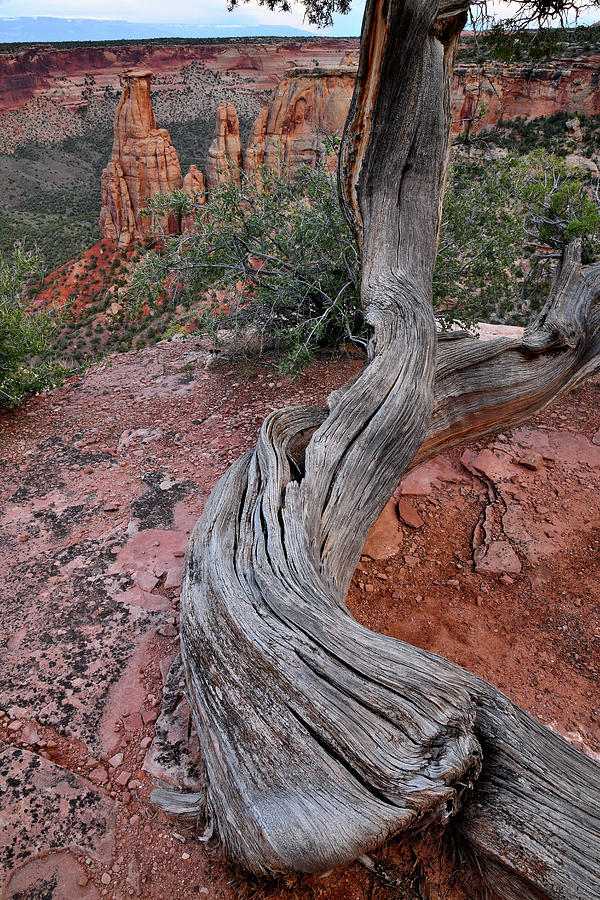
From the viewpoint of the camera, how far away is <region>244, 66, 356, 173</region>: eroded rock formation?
32312 mm

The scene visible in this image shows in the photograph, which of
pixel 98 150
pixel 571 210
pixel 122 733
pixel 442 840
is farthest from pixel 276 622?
pixel 98 150

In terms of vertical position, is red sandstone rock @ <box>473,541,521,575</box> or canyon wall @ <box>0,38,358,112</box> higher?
canyon wall @ <box>0,38,358,112</box>

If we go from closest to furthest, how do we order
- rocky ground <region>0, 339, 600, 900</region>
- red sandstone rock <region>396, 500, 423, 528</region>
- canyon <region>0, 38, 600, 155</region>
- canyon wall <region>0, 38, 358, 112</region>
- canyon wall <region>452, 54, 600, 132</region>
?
rocky ground <region>0, 339, 600, 900</region> → red sandstone rock <region>396, 500, 423, 528</region> → canyon wall <region>452, 54, 600, 132</region> → canyon <region>0, 38, 600, 155</region> → canyon wall <region>0, 38, 358, 112</region>

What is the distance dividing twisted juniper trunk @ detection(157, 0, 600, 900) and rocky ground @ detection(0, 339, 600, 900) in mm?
258

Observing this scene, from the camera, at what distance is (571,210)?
570 cm

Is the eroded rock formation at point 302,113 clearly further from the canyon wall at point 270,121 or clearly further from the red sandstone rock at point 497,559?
the red sandstone rock at point 497,559

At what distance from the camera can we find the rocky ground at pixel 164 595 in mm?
1654

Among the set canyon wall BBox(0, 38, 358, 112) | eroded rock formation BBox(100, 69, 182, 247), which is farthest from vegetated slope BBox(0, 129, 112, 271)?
canyon wall BBox(0, 38, 358, 112)

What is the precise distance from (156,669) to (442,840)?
4.31ft

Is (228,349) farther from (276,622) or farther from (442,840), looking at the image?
(442,840)

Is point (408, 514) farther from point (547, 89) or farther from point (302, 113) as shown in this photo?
point (302, 113)

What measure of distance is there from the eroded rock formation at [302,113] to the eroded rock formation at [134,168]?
542cm

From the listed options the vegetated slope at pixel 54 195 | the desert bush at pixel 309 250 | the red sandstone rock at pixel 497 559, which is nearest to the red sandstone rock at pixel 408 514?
the red sandstone rock at pixel 497 559

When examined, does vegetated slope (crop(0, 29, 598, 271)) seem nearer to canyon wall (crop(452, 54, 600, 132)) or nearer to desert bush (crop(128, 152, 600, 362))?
canyon wall (crop(452, 54, 600, 132))
